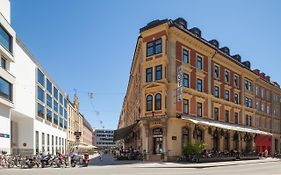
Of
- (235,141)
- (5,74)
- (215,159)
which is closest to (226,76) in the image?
(235,141)

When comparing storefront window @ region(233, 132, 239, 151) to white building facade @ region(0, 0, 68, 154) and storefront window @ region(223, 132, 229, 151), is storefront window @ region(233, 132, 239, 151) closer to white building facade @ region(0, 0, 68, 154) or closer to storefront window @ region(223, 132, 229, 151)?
storefront window @ region(223, 132, 229, 151)

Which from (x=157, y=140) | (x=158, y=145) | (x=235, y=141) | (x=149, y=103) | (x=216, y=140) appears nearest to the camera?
(x=158, y=145)

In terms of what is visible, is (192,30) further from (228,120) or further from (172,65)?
(228,120)

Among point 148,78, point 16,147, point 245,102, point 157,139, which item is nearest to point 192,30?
point 148,78

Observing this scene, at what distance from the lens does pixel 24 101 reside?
155 feet

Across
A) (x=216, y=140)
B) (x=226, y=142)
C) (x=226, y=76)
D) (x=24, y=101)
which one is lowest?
(x=226, y=142)

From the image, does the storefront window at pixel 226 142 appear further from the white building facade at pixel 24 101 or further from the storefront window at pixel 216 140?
the white building facade at pixel 24 101

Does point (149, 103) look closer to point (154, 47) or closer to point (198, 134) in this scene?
point (154, 47)

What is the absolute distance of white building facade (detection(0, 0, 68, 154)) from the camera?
36062 mm

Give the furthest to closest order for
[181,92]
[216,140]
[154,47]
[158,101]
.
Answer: [216,140], [154,47], [158,101], [181,92]

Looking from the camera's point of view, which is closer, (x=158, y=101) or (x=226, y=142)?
(x=158, y=101)

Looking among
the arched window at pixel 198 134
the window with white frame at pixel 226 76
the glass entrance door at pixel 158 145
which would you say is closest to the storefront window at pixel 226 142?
the arched window at pixel 198 134

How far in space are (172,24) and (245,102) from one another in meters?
23.7

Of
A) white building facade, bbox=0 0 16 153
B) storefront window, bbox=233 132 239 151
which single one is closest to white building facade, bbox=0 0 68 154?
white building facade, bbox=0 0 16 153
